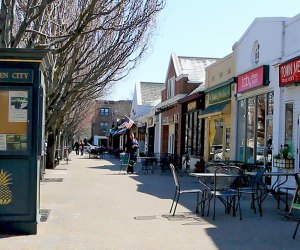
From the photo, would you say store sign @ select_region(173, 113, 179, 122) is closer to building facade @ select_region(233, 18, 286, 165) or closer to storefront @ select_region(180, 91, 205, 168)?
storefront @ select_region(180, 91, 205, 168)

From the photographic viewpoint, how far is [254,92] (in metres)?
18.7

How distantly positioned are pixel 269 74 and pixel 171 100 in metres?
15.2

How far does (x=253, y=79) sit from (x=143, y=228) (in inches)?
417

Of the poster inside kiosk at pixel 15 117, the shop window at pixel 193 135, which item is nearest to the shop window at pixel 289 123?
the poster inside kiosk at pixel 15 117

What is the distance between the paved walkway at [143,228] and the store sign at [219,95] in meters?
8.86

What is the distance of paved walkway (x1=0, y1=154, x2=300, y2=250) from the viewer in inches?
295

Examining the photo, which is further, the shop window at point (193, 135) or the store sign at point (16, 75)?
the shop window at point (193, 135)

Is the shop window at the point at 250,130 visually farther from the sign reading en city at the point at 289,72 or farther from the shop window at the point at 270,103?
the sign reading en city at the point at 289,72

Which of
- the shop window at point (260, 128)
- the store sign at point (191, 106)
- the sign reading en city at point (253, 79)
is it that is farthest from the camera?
the store sign at point (191, 106)

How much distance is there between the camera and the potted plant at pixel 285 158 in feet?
48.5

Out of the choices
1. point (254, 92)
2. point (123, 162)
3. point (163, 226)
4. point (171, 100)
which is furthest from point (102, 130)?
point (163, 226)

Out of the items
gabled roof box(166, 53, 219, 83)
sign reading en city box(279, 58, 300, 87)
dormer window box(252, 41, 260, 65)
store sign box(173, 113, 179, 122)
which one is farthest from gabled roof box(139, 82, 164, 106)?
sign reading en city box(279, 58, 300, 87)

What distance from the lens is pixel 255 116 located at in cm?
1886

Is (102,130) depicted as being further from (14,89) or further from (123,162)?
(14,89)
